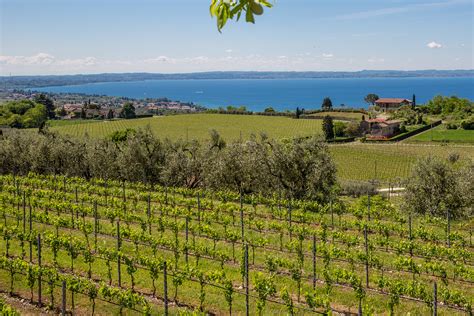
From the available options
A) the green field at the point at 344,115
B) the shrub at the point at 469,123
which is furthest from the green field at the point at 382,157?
the green field at the point at 344,115

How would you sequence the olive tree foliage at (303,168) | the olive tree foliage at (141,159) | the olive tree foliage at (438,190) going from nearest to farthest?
1. the olive tree foliage at (438,190)
2. the olive tree foliage at (303,168)
3. the olive tree foliage at (141,159)

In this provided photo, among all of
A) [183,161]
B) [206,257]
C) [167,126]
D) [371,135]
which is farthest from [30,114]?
[206,257]

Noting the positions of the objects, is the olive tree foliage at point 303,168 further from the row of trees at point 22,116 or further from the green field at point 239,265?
the row of trees at point 22,116

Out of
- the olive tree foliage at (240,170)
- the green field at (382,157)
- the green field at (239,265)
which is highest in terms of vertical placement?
the olive tree foliage at (240,170)

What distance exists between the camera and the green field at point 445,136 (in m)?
84.8

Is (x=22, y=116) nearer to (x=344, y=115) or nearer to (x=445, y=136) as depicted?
(x=344, y=115)

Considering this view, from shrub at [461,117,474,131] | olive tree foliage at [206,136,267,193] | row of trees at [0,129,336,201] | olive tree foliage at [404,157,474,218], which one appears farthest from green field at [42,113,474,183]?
olive tree foliage at [404,157,474,218]

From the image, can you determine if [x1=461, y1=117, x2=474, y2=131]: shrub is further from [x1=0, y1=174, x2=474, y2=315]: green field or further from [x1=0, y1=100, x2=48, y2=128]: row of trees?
[x1=0, y1=100, x2=48, y2=128]: row of trees

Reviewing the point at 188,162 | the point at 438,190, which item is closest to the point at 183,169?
the point at 188,162

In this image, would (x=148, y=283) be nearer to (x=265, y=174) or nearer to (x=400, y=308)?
(x=400, y=308)

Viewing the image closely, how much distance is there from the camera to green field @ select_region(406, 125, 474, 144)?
278 feet

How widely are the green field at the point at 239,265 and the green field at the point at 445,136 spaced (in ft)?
210

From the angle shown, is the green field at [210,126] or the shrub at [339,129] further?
the green field at [210,126]

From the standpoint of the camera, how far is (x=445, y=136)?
292 feet
